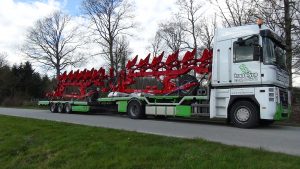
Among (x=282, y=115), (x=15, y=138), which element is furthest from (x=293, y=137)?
(x=15, y=138)

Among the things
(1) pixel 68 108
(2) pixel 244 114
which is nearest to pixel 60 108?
(1) pixel 68 108

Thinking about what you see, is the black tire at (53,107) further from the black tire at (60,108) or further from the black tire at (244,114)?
the black tire at (244,114)

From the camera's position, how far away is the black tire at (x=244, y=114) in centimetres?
1330

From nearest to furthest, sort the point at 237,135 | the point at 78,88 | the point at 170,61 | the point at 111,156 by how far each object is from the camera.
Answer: the point at 111,156, the point at 237,135, the point at 170,61, the point at 78,88

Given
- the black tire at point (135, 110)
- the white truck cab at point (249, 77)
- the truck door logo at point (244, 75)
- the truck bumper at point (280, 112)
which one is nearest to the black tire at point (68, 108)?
the black tire at point (135, 110)

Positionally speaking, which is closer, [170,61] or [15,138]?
[15,138]

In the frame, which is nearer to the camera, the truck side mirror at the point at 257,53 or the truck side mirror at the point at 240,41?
the truck side mirror at the point at 257,53

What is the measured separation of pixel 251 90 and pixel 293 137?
111 inches

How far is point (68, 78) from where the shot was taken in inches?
971

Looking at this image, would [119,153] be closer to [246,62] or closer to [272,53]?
[246,62]

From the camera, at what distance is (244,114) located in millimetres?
13586

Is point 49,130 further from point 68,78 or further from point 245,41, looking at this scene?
point 68,78

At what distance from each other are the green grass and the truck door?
16.5 feet

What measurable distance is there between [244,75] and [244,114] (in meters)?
1.35
